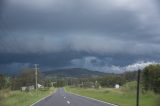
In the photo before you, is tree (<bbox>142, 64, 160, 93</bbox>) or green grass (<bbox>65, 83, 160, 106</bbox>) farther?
tree (<bbox>142, 64, 160, 93</bbox>)

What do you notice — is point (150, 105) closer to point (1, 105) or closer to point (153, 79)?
point (1, 105)

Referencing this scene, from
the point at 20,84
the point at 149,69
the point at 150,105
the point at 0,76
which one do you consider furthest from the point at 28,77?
the point at 150,105

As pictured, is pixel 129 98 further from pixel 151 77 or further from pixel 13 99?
pixel 151 77

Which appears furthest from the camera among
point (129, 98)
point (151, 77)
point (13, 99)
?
point (151, 77)

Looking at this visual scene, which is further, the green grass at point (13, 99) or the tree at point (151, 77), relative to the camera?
the tree at point (151, 77)

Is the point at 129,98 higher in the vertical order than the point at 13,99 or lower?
higher

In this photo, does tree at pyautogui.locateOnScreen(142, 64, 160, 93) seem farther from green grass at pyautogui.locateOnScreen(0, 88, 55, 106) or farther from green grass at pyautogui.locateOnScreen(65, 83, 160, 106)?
green grass at pyautogui.locateOnScreen(0, 88, 55, 106)

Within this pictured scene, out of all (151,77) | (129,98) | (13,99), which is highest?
(151,77)

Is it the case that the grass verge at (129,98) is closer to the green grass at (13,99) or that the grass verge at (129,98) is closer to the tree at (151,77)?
the tree at (151,77)

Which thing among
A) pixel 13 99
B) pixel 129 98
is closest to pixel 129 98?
pixel 129 98

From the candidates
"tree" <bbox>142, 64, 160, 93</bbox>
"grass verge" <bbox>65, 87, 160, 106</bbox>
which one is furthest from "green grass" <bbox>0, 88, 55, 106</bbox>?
"tree" <bbox>142, 64, 160, 93</bbox>

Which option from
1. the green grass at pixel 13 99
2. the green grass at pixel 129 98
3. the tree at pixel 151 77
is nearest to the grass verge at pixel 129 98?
the green grass at pixel 129 98

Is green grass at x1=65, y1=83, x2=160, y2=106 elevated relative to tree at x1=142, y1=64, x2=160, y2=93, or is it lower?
lower

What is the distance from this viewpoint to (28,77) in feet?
510
